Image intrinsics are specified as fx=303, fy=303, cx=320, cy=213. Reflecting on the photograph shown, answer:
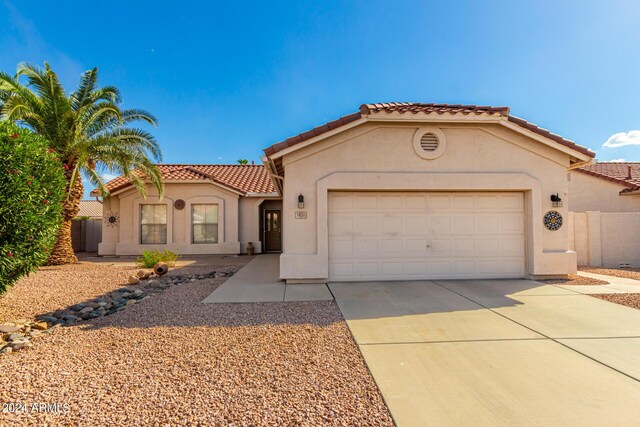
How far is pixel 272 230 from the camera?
55.0 feet

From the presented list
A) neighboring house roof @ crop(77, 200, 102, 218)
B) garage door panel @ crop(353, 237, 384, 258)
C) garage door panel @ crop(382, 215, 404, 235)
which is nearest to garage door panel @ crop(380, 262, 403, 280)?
garage door panel @ crop(353, 237, 384, 258)

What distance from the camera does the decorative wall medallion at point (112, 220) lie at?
14734 millimetres

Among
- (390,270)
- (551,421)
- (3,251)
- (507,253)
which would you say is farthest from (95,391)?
(507,253)

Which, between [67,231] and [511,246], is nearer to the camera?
[511,246]

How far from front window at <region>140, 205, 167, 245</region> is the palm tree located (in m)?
1.79

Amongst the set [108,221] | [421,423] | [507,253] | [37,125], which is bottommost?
[421,423]

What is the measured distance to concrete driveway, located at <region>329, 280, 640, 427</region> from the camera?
2.65m

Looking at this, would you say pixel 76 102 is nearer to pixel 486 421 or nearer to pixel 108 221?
pixel 108 221

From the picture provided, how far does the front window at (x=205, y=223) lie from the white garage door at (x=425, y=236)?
9.13 metres

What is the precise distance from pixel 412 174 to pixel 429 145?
913 mm

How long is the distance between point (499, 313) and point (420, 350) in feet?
7.58

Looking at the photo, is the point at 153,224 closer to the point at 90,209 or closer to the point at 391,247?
the point at 391,247

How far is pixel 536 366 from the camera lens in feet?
11.1

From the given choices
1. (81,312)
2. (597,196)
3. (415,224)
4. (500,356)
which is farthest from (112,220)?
(597,196)
